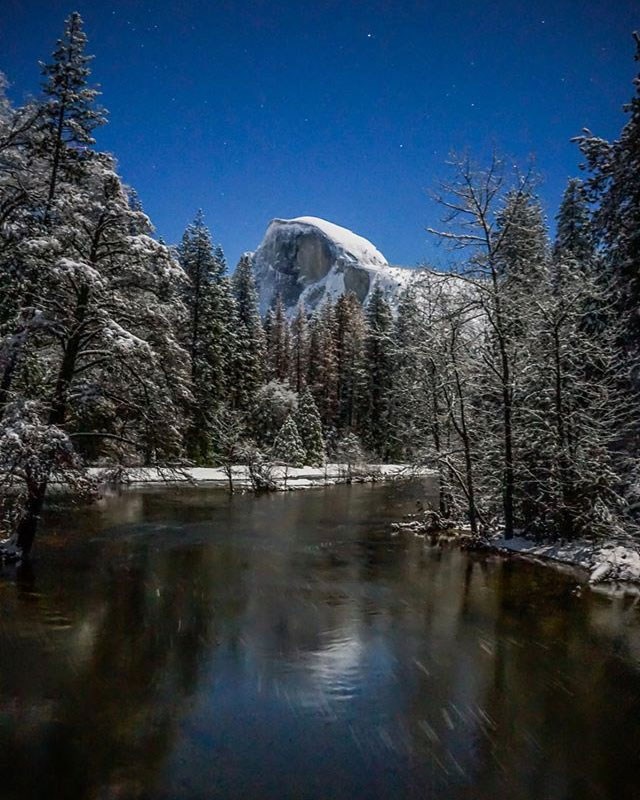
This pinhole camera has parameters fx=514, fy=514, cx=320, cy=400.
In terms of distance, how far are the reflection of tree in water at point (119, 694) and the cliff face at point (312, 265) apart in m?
135

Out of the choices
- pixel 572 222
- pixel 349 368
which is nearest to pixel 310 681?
pixel 572 222

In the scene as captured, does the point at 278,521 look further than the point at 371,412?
No

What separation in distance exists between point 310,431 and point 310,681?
37.4 m

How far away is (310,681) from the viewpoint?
7.79 meters

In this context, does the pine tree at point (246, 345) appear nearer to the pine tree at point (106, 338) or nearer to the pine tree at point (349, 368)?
the pine tree at point (349, 368)

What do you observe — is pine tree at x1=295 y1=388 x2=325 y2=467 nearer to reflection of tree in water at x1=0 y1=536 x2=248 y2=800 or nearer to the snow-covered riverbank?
the snow-covered riverbank

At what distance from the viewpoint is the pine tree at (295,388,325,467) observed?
44.4m

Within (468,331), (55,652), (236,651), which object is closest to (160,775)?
(236,651)

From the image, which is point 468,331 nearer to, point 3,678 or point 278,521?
point 278,521

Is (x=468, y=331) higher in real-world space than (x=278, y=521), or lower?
higher

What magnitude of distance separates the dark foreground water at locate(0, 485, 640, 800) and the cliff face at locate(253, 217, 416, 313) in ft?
437

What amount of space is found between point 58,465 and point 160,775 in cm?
771

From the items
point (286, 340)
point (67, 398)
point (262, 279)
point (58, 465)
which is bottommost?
point (58, 465)

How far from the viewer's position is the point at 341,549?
1697 centimetres
